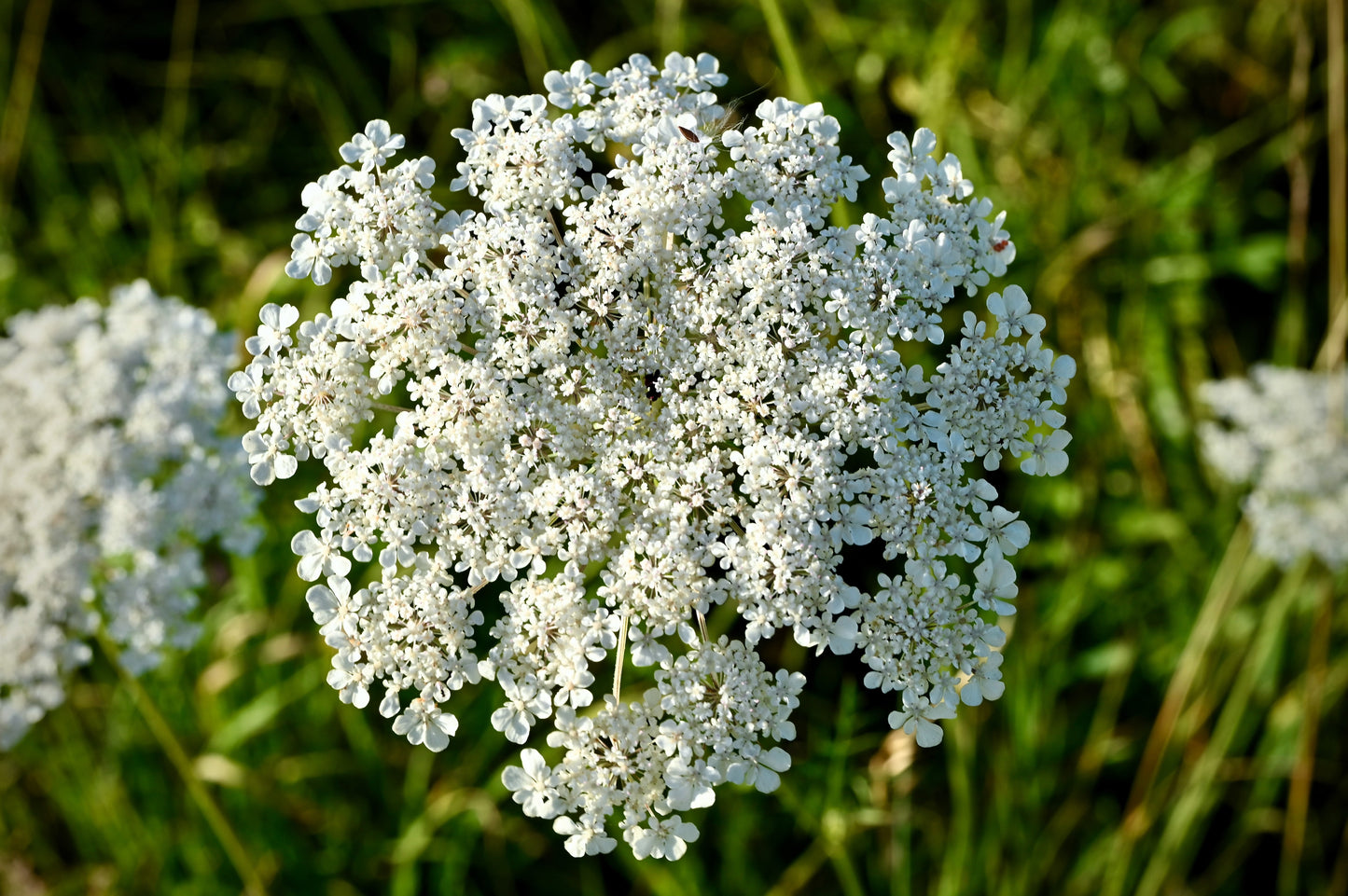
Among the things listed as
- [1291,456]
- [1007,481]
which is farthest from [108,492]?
[1291,456]

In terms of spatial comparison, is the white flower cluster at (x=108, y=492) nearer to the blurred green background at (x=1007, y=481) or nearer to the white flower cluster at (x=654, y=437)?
the blurred green background at (x=1007, y=481)

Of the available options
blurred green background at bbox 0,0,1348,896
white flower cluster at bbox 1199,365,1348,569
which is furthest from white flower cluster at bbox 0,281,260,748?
white flower cluster at bbox 1199,365,1348,569

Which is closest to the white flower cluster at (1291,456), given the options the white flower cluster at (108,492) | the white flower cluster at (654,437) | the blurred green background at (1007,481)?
the blurred green background at (1007,481)

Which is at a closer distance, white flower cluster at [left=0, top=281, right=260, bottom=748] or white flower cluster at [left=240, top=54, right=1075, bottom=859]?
white flower cluster at [left=240, top=54, right=1075, bottom=859]

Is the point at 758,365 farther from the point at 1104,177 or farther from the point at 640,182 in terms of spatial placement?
the point at 1104,177

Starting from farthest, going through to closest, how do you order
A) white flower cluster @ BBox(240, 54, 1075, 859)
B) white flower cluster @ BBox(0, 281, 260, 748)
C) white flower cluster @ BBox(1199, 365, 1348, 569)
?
white flower cluster @ BBox(1199, 365, 1348, 569)
white flower cluster @ BBox(0, 281, 260, 748)
white flower cluster @ BBox(240, 54, 1075, 859)

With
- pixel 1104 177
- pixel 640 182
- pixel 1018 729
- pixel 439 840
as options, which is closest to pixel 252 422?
pixel 439 840

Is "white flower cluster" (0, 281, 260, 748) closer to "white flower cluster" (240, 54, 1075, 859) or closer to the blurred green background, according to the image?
the blurred green background

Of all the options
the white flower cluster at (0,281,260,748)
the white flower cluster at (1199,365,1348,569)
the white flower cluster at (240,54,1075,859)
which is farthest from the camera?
the white flower cluster at (1199,365,1348,569)
